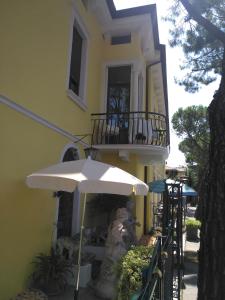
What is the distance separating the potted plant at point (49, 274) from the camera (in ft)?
19.2

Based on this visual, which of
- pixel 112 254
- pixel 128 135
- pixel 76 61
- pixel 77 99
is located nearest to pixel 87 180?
pixel 112 254

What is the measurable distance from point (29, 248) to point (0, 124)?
2459 millimetres

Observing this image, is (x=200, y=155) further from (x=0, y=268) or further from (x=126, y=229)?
(x=0, y=268)

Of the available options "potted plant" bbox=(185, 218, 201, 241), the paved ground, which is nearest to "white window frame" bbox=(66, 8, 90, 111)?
the paved ground

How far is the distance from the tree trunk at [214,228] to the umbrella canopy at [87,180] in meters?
1.97

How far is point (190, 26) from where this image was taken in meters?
5.42

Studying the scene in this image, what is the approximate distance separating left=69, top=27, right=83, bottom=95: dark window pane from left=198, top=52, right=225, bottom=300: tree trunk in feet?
21.1

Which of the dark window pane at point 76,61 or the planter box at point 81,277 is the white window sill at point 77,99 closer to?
the dark window pane at point 76,61

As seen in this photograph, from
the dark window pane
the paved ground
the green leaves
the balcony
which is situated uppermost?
the green leaves

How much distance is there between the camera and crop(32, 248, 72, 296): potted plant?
19.2 feet

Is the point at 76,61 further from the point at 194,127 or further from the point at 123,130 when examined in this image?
the point at 194,127

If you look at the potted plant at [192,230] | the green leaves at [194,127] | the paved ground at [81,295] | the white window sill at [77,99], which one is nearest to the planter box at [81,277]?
the paved ground at [81,295]

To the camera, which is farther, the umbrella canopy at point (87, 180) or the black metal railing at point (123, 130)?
the black metal railing at point (123, 130)

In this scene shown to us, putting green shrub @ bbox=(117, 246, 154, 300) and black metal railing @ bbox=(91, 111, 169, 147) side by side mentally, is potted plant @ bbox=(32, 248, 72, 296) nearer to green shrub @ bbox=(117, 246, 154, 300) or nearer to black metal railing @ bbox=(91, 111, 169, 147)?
green shrub @ bbox=(117, 246, 154, 300)
